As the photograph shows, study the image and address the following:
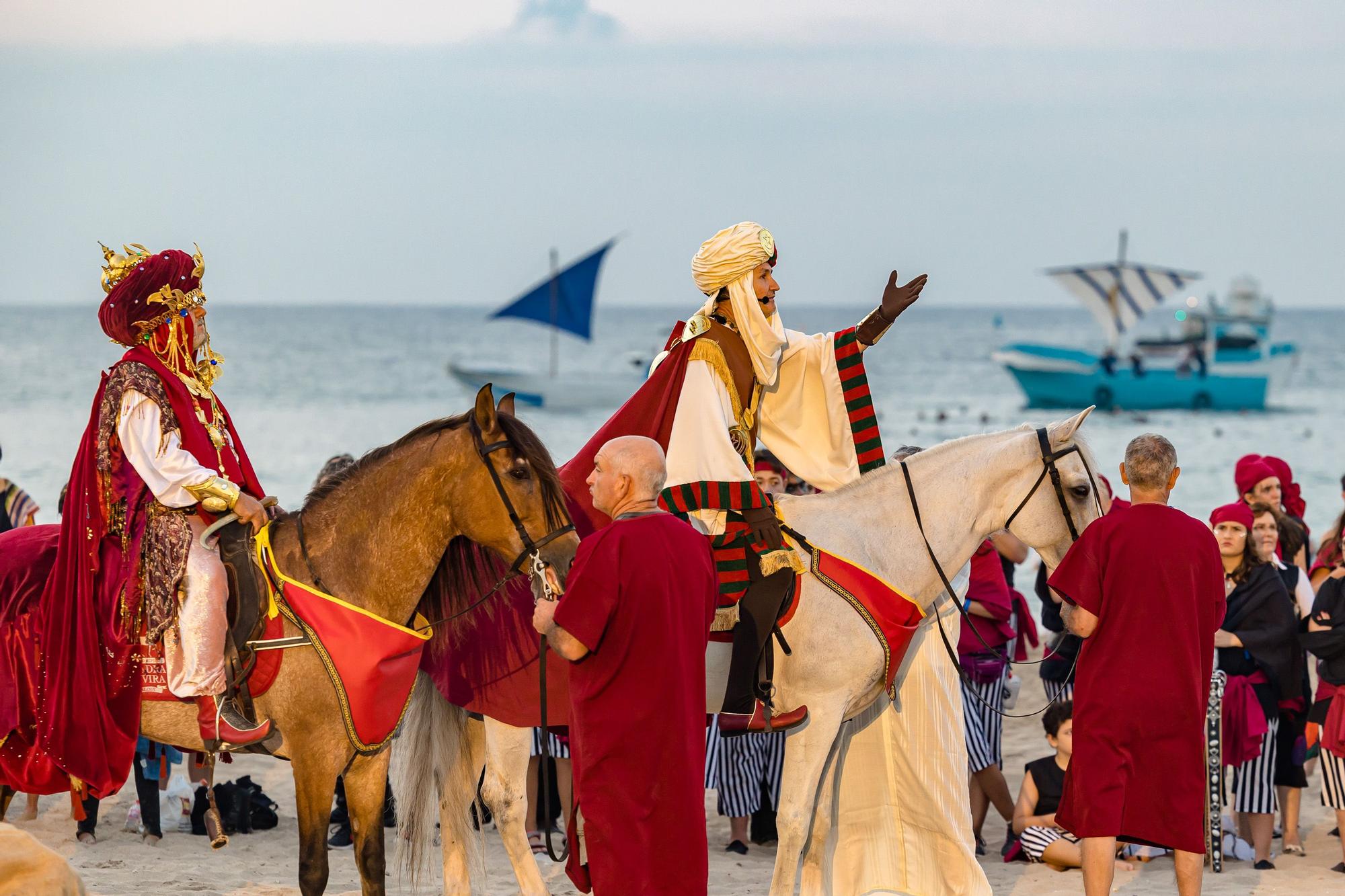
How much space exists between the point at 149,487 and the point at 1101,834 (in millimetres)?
3627

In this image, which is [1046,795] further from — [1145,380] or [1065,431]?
[1145,380]

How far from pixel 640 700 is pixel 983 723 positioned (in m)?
3.85

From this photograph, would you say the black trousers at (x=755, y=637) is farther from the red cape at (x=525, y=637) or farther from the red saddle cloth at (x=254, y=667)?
the red saddle cloth at (x=254, y=667)

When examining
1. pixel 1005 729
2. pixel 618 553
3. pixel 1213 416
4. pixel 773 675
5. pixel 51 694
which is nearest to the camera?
pixel 618 553

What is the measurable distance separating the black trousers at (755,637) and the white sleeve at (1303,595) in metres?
3.49

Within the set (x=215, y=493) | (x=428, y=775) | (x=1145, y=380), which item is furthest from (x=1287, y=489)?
(x=1145, y=380)

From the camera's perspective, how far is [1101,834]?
212 inches

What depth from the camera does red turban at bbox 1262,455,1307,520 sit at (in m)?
9.19

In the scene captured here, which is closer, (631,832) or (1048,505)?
(631,832)

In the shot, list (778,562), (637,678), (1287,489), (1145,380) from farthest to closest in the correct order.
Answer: (1145,380), (1287,489), (778,562), (637,678)

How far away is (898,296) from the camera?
6.00 meters

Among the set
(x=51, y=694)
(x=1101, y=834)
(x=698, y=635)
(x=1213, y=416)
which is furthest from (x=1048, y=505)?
(x=1213, y=416)

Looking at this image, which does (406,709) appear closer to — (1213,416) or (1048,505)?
(1048,505)

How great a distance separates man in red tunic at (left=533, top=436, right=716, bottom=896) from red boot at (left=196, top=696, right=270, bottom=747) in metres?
1.44
